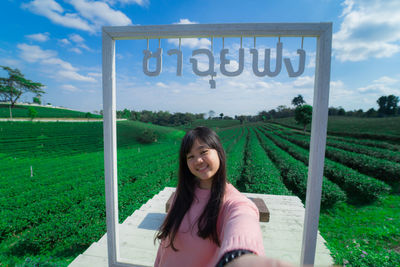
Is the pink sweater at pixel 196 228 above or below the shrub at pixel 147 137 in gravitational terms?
above

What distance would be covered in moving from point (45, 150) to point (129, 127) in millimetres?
8056

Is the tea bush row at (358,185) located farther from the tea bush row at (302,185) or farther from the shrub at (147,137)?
the shrub at (147,137)

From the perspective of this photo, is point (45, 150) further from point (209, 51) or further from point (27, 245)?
point (209, 51)

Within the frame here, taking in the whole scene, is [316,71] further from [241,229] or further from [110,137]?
[110,137]

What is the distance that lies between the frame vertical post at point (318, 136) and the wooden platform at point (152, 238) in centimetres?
97

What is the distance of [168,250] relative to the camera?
1.03 metres

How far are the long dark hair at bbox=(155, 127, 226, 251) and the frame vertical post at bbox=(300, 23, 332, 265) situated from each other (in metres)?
0.97

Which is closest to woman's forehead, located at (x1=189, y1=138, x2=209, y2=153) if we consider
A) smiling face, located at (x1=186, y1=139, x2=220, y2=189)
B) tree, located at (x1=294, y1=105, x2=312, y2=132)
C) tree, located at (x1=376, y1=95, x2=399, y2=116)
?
smiling face, located at (x1=186, y1=139, x2=220, y2=189)

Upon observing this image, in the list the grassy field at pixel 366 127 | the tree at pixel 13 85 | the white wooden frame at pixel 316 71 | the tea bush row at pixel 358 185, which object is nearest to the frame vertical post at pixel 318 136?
the white wooden frame at pixel 316 71

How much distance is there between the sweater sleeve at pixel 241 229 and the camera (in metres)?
0.58

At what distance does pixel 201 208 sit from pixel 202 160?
0.26 meters

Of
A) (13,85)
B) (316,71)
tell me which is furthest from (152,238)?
(13,85)

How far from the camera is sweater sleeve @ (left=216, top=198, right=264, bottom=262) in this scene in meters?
0.58

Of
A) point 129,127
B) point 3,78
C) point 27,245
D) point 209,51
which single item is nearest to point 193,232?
point 209,51
